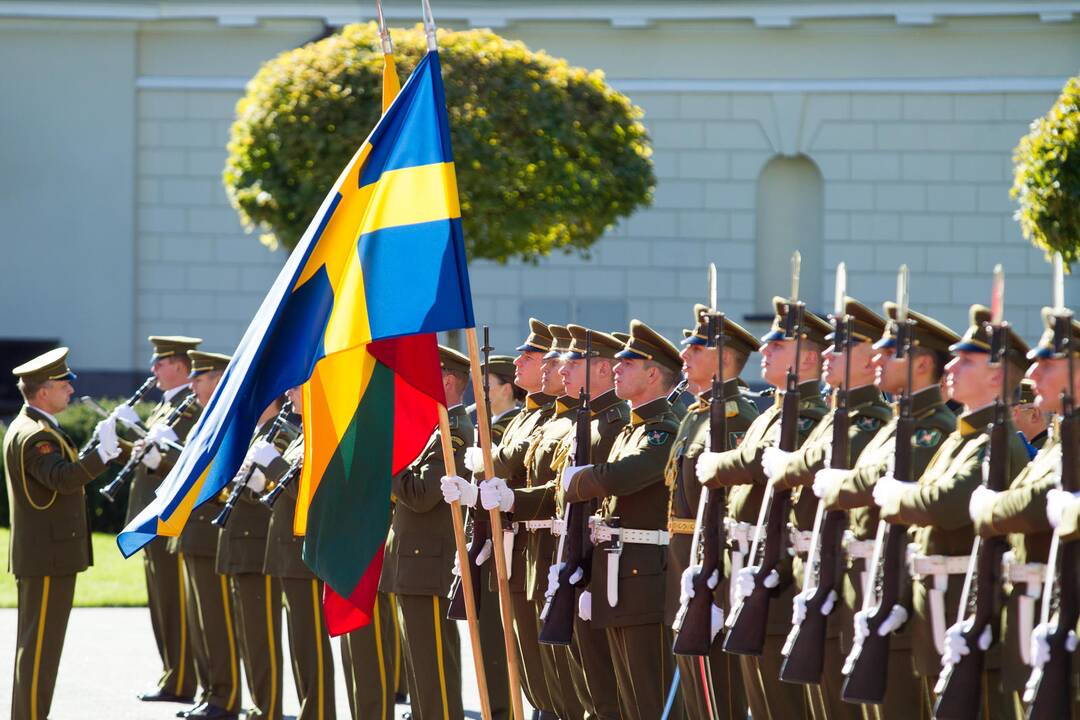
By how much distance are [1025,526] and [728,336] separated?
221 centimetres

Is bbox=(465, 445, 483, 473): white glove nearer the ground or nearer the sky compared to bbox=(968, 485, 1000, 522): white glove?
nearer the ground

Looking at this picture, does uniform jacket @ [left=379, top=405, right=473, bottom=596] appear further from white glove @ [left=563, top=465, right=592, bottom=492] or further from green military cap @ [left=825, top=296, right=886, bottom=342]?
green military cap @ [left=825, top=296, right=886, bottom=342]

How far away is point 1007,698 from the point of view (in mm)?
5195

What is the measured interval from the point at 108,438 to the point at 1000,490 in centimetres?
480

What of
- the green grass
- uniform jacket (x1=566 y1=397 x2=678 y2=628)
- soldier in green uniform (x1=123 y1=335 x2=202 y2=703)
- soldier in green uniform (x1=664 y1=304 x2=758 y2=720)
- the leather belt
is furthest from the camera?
the green grass

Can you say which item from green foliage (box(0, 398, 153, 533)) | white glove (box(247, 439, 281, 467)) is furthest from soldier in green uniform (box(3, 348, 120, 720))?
green foliage (box(0, 398, 153, 533))

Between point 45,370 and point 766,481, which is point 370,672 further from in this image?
point 766,481

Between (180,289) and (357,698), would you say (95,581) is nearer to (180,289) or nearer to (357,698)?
(357,698)

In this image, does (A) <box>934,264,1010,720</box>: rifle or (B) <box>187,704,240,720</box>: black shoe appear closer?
(A) <box>934,264,1010,720</box>: rifle

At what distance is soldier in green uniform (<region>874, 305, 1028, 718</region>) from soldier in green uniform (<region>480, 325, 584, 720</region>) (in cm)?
239

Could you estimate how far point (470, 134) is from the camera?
15.2 metres

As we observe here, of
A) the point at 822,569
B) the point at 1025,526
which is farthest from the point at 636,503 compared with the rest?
the point at 1025,526

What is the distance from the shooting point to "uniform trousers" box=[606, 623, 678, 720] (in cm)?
710

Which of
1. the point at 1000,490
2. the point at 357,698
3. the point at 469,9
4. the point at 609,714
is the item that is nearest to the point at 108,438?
the point at 357,698
